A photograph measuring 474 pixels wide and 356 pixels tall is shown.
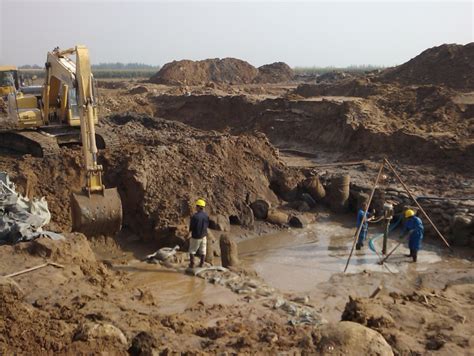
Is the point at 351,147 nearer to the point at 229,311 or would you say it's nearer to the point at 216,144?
the point at 216,144

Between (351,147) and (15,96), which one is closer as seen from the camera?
(15,96)

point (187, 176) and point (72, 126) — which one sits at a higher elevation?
point (72, 126)

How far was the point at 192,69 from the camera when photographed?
50500 millimetres

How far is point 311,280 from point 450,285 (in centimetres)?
260

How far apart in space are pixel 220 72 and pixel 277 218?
43.0 m

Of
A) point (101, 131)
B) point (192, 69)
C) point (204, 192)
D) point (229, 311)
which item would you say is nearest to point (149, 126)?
point (101, 131)

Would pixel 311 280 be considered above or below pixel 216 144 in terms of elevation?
below

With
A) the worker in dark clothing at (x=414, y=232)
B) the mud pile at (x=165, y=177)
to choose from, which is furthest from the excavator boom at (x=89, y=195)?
the worker in dark clothing at (x=414, y=232)

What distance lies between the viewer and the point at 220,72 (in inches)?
2108

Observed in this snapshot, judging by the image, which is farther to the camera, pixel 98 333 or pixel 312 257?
pixel 312 257

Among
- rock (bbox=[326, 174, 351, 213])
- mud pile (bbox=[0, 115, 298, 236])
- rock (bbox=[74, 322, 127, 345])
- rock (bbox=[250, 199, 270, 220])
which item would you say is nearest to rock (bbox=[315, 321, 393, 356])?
rock (bbox=[74, 322, 127, 345])

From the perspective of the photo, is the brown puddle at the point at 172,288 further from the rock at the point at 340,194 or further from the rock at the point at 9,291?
the rock at the point at 340,194

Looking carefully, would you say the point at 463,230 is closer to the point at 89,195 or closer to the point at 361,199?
the point at 361,199

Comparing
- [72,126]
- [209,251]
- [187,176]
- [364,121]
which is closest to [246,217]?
[187,176]
